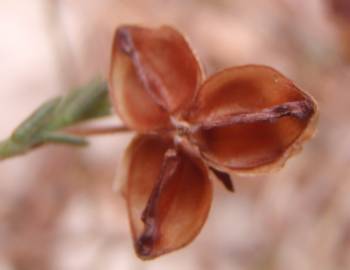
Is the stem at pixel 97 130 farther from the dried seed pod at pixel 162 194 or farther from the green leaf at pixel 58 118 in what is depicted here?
the dried seed pod at pixel 162 194

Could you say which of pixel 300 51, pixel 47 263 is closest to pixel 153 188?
pixel 47 263

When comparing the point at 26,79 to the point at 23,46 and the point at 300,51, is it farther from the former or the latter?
the point at 300,51

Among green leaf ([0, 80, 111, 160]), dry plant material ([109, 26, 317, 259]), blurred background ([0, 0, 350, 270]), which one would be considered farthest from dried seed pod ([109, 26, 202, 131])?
blurred background ([0, 0, 350, 270])

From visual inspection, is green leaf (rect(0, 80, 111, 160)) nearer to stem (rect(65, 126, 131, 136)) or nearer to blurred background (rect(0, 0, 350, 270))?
stem (rect(65, 126, 131, 136))

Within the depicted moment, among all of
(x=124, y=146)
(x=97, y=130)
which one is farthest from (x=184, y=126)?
(x=124, y=146)

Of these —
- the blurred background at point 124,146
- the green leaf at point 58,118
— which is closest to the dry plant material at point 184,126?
the green leaf at point 58,118

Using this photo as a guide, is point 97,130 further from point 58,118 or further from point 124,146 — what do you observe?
point 124,146

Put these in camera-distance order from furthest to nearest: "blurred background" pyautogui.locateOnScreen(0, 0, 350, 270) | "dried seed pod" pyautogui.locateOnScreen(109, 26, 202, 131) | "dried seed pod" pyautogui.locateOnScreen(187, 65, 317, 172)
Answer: "blurred background" pyautogui.locateOnScreen(0, 0, 350, 270)
"dried seed pod" pyautogui.locateOnScreen(109, 26, 202, 131)
"dried seed pod" pyautogui.locateOnScreen(187, 65, 317, 172)
